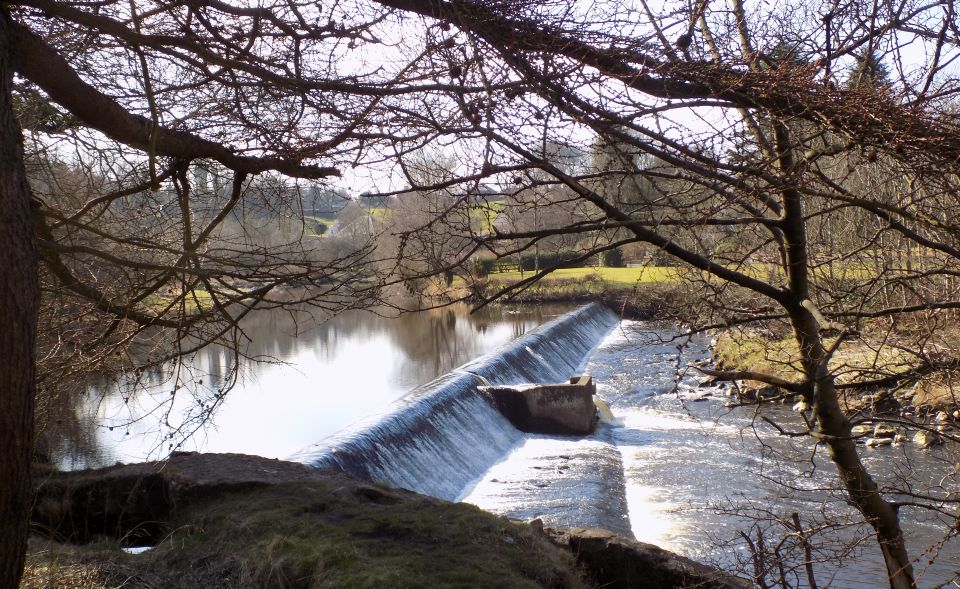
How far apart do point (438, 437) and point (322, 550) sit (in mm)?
6492

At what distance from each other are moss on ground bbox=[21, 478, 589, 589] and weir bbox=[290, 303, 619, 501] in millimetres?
2693

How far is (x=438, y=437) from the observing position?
1159 cm

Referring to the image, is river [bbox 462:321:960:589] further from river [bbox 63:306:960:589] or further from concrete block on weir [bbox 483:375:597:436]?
concrete block on weir [bbox 483:375:597:436]

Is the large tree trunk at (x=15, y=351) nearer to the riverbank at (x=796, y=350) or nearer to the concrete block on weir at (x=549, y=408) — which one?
the riverbank at (x=796, y=350)

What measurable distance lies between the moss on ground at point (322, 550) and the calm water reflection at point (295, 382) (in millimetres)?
711

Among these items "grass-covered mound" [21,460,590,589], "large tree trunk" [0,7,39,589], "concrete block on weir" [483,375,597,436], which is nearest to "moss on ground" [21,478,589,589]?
"grass-covered mound" [21,460,590,589]

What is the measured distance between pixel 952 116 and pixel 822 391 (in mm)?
1486

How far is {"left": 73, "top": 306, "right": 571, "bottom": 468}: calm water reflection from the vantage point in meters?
10.9

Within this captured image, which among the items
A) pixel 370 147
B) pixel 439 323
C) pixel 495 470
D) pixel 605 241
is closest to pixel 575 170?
pixel 605 241

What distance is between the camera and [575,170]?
4270mm

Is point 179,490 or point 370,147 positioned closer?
point 370,147

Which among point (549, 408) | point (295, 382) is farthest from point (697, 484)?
point (295, 382)

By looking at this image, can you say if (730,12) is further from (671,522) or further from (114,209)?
(671,522)

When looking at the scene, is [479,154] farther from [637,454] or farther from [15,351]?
[637,454]
